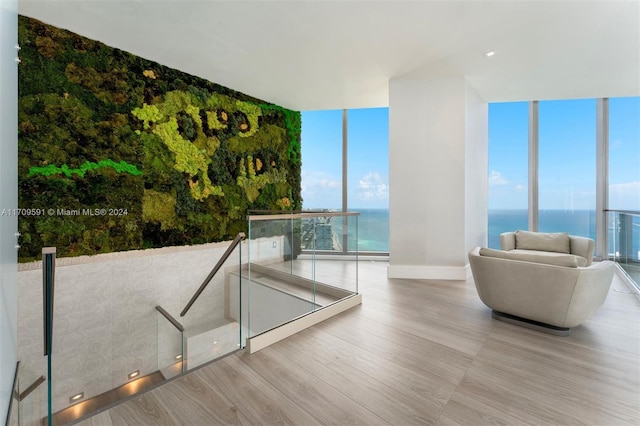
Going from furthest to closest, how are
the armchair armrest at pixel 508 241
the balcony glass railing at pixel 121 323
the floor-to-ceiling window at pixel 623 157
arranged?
the floor-to-ceiling window at pixel 623 157 < the armchair armrest at pixel 508 241 < the balcony glass railing at pixel 121 323

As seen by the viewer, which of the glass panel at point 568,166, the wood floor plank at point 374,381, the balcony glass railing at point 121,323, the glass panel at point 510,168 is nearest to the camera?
the wood floor plank at point 374,381

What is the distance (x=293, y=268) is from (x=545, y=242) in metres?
3.98

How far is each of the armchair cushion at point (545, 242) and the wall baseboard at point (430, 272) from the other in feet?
3.24

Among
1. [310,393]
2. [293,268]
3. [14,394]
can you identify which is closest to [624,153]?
[293,268]

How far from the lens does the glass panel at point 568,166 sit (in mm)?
5906

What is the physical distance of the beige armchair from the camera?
2346 mm

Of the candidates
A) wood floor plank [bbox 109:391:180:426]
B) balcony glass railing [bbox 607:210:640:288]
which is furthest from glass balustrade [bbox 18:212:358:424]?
balcony glass railing [bbox 607:210:640:288]

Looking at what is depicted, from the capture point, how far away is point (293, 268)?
9.81ft

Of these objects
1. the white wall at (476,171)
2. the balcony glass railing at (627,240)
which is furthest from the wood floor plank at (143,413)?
the balcony glass railing at (627,240)

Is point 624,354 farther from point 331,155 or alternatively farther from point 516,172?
point 331,155

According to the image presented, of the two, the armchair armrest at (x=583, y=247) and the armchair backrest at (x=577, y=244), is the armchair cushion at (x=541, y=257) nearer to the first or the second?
the armchair backrest at (x=577, y=244)

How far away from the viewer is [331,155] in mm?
6754

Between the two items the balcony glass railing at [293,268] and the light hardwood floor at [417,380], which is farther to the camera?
the balcony glass railing at [293,268]

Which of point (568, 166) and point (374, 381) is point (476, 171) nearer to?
point (568, 166)
